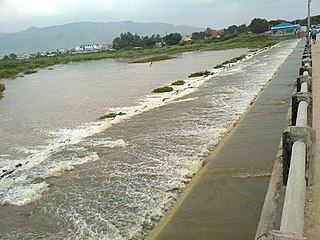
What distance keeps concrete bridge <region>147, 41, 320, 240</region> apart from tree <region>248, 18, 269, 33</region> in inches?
4294

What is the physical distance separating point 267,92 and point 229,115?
405 cm

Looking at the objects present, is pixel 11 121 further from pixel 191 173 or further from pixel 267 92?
pixel 191 173

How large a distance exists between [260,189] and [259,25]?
115706 mm

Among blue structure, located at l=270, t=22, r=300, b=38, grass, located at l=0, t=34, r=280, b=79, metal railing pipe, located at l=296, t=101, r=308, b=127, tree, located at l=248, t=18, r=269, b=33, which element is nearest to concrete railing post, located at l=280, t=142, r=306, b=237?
metal railing pipe, located at l=296, t=101, r=308, b=127

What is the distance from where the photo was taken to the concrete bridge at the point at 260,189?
3363 millimetres

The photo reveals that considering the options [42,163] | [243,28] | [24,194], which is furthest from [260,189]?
[243,28]

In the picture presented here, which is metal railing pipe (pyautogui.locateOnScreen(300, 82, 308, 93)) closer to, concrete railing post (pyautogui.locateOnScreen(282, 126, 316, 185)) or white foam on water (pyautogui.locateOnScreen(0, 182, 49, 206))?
concrete railing post (pyautogui.locateOnScreen(282, 126, 316, 185))

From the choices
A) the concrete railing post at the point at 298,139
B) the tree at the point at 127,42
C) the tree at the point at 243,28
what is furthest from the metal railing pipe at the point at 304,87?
the tree at the point at 127,42

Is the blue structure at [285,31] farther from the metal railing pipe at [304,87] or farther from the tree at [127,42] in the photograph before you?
the metal railing pipe at [304,87]

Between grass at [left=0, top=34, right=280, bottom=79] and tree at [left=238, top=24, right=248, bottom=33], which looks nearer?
grass at [left=0, top=34, right=280, bottom=79]

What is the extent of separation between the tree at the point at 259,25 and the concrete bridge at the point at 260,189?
109079mm

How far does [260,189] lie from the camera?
22.2 ft

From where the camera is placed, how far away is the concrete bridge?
3363 millimetres

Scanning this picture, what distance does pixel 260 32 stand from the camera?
11419 cm
